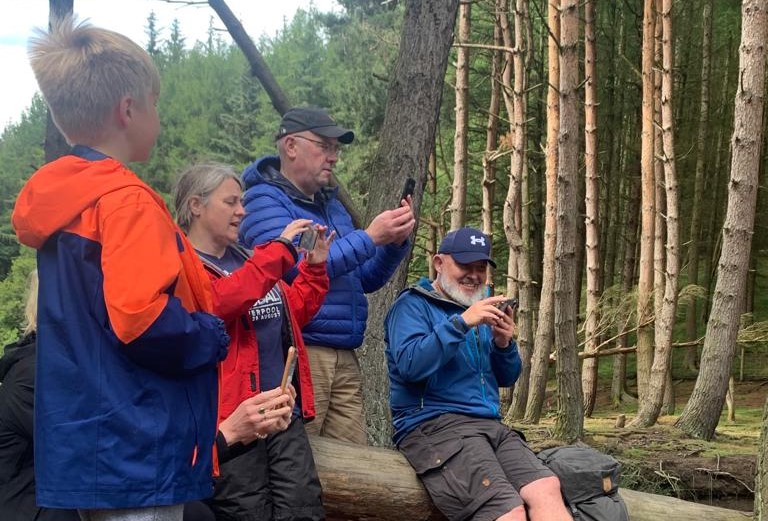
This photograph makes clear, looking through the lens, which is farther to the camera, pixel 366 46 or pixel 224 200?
pixel 366 46

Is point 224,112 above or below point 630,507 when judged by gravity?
above

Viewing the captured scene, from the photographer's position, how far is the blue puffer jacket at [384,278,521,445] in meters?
3.52

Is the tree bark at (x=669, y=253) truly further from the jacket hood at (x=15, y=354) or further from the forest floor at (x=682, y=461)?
the jacket hood at (x=15, y=354)

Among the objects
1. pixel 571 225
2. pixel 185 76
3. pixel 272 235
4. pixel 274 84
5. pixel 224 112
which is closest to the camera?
pixel 272 235

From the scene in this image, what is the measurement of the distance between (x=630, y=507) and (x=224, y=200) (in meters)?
2.35

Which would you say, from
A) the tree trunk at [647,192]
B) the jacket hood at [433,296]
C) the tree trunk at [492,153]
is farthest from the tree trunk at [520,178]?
the jacket hood at [433,296]

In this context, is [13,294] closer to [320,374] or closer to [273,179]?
[273,179]

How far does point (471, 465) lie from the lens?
3395mm

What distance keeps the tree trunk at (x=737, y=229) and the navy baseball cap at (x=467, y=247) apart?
20.9ft

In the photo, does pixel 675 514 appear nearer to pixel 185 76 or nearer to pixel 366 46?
pixel 366 46

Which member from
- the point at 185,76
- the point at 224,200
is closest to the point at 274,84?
the point at 224,200

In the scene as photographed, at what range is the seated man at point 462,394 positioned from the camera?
3.36 m

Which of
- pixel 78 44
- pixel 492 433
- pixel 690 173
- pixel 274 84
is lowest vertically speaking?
pixel 492 433

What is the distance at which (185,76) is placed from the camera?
217 ft
